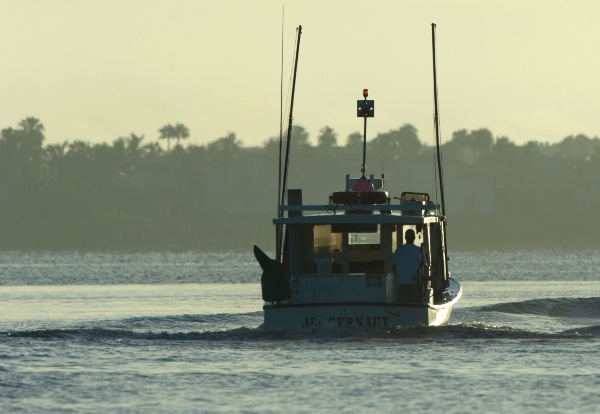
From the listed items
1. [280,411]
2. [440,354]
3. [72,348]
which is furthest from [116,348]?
[280,411]

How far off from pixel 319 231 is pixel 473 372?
6922 millimetres

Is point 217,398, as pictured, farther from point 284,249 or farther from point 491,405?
point 284,249

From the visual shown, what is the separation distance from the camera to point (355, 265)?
35250 mm

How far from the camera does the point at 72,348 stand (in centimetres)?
3422

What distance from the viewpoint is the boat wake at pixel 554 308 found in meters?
53.9

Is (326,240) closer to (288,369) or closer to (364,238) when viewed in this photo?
(364,238)

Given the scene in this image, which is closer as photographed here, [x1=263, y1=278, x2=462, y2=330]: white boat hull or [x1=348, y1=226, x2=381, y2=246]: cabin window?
[x1=263, y1=278, x2=462, y2=330]: white boat hull

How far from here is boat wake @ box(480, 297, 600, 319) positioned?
5391 cm

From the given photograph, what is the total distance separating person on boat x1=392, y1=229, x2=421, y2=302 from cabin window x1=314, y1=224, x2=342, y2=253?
1.57m

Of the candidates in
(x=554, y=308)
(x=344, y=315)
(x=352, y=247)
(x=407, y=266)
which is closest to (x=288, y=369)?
(x=344, y=315)

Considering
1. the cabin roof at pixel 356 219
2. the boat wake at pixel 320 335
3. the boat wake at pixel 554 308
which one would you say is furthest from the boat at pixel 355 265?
the boat wake at pixel 554 308

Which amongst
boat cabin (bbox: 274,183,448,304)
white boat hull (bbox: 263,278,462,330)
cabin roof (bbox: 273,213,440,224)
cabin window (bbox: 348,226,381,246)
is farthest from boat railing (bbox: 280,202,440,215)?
white boat hull (bbox: 263,278,462,330)

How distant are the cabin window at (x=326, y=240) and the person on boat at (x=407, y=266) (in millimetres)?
1573

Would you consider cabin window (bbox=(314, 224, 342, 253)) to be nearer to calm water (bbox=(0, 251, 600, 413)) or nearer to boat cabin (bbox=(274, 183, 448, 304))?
boat cabin (bbox=(274, 183, 448, 304))
